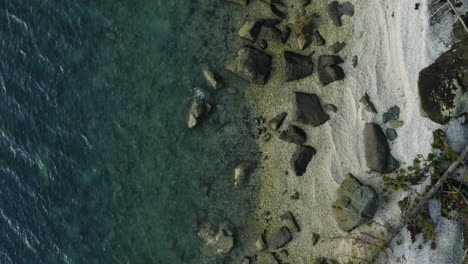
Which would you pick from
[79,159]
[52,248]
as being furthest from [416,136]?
[52,248]

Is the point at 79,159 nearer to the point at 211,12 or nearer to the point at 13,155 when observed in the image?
the point at 13,155

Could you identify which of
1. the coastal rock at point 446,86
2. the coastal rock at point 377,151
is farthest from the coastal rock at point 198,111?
the coastal rock at point 446,86

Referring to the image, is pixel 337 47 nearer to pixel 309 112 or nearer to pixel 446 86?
pixel 309 112

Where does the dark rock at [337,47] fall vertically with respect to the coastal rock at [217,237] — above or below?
above

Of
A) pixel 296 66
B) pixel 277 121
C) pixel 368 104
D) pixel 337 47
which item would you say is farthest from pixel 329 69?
pixel 277 121

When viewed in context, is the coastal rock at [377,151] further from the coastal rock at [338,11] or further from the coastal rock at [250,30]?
the coastal rock at [250,30]

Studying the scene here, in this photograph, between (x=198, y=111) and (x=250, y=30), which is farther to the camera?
(x=198, y=111)
